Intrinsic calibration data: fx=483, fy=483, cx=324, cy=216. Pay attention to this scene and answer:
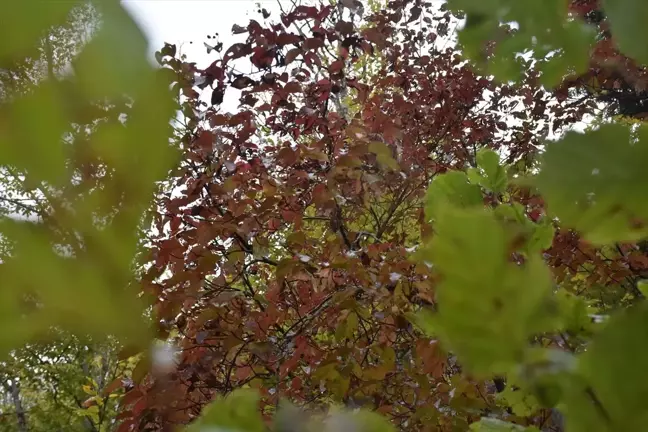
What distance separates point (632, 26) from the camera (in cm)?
18

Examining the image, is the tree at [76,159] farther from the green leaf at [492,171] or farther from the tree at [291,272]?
the tree at [291,272]

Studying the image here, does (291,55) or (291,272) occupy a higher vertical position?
(291,55)

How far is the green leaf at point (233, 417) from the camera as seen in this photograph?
158mm

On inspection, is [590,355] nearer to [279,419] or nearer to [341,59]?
[279,419]

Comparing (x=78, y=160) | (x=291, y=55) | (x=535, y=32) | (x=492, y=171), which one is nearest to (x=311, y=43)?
(x=291, y=55)

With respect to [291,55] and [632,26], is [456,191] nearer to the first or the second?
[632,26]

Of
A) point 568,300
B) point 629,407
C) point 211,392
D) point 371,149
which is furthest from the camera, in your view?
point 211,392

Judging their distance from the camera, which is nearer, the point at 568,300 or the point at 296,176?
the point at 568,300

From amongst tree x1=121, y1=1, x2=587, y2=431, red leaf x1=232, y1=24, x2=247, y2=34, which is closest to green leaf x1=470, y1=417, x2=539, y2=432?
tree x1=121, y1=1, x2=587, y2=431

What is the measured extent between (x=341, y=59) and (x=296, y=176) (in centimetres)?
45

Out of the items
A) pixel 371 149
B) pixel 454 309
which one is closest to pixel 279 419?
pixel 454 309

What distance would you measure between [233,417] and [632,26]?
0.20 metres

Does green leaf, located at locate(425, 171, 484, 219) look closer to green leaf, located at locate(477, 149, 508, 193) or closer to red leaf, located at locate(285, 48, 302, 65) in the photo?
green leaf, located at locate(477, 149, 508, 193)

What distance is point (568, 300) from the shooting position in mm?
290
